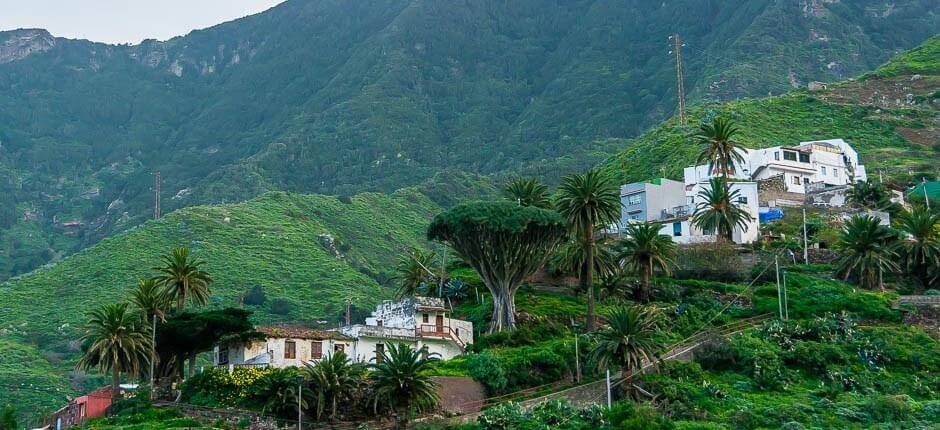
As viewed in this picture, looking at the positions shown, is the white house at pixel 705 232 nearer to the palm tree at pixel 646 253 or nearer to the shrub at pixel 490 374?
the palm tree at pixel 646 253

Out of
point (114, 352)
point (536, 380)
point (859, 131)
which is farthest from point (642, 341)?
point (859, 131)

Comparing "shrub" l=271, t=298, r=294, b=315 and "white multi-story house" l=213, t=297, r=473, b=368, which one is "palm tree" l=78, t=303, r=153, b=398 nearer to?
"white multi-story house" l=213, t=297, r=473, b=368

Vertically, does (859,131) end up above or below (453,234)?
above

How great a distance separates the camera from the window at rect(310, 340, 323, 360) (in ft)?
241

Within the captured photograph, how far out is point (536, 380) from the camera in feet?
230

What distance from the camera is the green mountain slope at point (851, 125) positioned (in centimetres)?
13450

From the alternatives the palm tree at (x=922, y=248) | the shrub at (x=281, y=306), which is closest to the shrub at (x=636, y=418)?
the palm tree at (x=922, y=248)

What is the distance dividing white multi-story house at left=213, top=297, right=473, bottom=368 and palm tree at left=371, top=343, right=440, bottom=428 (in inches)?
200

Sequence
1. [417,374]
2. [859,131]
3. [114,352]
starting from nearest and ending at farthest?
[417,374] → [114,352] → [859,131]

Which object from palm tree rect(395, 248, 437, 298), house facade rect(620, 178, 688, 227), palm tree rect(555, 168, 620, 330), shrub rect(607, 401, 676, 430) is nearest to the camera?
shrub rect(607, 401, 676, 430)

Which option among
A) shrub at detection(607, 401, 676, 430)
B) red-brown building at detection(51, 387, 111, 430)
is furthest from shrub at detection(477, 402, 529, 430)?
red-brown building at detection(51, 387, 111, 430)

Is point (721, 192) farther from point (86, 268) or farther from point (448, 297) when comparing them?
point (86, 268)

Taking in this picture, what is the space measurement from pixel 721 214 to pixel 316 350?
35.4 metres

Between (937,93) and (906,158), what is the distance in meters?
31.2
